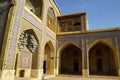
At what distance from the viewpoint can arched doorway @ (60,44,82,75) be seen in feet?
56.0

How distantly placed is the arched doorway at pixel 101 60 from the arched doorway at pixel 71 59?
1.87 m

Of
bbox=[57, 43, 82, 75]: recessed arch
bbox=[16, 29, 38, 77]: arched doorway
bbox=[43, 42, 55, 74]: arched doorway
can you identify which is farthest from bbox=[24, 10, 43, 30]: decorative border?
bbox=[57, 43, 82, 75]: recessed arch

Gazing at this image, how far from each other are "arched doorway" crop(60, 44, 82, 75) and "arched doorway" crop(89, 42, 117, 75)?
6.14 feet

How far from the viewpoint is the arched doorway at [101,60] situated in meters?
15.5

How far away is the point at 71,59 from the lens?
17.4m

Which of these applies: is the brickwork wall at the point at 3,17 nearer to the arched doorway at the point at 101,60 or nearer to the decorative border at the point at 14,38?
the decorative border at the point at 14,38

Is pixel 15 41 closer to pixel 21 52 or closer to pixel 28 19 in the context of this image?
pixel 28 19

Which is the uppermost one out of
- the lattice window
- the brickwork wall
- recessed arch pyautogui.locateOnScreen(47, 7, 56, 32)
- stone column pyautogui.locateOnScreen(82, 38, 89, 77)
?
recessed arch pyautogui.locateOnScreen(47, 7, 56, 32)

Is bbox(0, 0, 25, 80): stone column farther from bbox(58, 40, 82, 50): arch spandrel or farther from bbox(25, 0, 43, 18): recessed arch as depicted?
bbox(58, 40, 82, 50): arch spandrel

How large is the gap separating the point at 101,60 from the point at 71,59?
166 inches

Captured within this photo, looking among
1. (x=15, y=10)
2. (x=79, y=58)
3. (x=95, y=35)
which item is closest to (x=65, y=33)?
(x=95, y=35)

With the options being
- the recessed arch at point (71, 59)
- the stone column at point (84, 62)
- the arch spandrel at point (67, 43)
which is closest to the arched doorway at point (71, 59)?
the recessed arch at point (71, 59)

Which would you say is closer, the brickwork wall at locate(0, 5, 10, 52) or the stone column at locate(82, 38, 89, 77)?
the brickwork wall at locate(0, 5, 10, 52)

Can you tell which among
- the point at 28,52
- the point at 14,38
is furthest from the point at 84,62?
the point at 14,38
